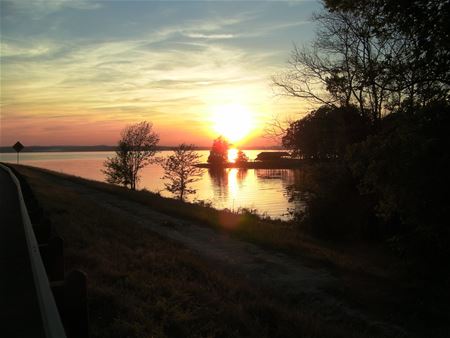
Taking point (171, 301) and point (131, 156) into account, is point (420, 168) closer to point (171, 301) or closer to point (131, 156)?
point (171, 301)


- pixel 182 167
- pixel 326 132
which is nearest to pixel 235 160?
pixel 182 167

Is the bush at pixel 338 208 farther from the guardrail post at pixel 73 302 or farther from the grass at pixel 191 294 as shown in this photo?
the guardrail post at pixel 73 302

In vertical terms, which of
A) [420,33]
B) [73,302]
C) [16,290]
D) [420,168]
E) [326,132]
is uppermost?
[420,33]

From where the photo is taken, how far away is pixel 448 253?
11750mm

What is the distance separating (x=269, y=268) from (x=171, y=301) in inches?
193

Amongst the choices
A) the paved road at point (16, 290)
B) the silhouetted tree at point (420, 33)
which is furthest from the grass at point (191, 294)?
the silhouetted tree at point (420, 33)

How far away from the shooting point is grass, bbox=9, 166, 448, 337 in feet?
19.3

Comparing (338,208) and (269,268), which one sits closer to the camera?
(269,268)

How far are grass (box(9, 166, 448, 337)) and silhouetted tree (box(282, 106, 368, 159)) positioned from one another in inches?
374

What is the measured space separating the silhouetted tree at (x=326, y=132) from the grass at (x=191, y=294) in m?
9.50

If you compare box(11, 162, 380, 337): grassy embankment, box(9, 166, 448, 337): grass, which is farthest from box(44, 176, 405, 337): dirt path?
box(11, 162, 380, 337): grassy embankment

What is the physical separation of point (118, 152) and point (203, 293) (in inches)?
2294

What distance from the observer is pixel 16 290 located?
20.0ft

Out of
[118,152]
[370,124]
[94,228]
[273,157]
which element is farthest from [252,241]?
[273,157]
